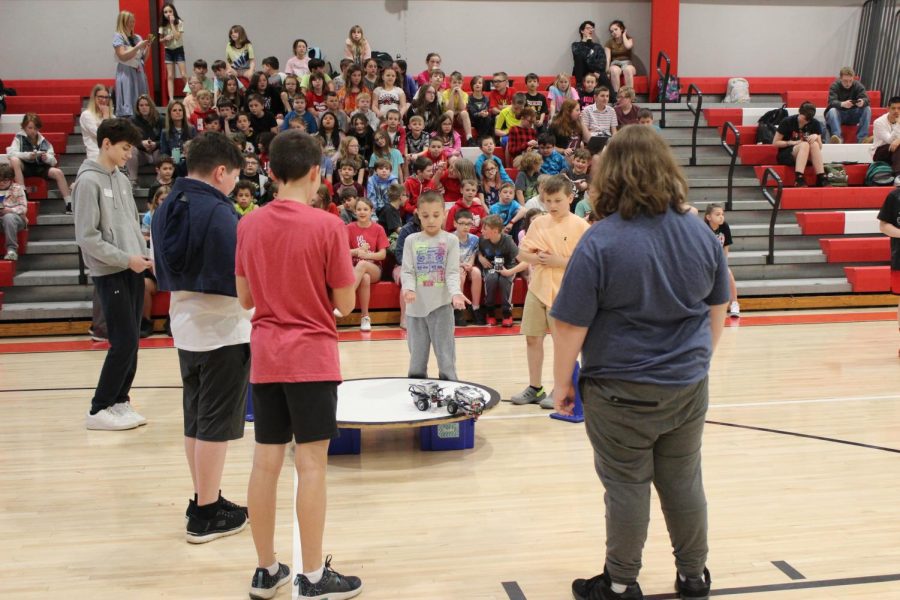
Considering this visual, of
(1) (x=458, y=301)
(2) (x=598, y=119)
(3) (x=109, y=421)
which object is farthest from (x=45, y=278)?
(2) (x=598, y=119)

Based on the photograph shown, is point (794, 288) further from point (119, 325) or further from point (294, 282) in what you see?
point (294, 282)

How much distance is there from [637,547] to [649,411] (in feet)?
1.60

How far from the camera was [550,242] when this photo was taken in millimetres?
5508

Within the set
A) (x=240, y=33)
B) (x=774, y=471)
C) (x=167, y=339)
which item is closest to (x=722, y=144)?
(x=240, y=33)

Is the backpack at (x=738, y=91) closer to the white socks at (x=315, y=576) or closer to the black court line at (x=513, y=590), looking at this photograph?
the black court line at (x=513, y=590)

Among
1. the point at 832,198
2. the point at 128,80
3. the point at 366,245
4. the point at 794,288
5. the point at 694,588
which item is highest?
the point at 128,80

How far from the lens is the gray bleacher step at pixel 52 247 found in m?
10.0

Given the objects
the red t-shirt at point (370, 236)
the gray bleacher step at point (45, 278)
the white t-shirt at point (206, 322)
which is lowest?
the gray bleacher step at point (45, 278)

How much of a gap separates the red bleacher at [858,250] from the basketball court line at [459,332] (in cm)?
114

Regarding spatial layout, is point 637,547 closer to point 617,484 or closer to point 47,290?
point 617,484

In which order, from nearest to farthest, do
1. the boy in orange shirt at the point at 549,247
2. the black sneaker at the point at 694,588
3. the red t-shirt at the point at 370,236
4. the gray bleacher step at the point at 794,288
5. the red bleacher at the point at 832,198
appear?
the black sneaker at the point at 694,588, the boy in orange shirt at the point at 549,247, the red t-shirt at the point at 370,236, the gray bleacher step at the point at 794,288, the red bleacher at the point at 832,198

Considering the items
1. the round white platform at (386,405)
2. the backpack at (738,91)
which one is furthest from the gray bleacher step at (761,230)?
the round white platform at (386,405)

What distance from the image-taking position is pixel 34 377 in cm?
717

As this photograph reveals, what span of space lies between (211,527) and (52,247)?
7.29 m
